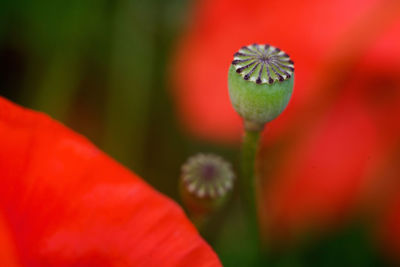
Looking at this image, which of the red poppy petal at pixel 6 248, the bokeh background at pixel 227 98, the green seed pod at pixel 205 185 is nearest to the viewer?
the red poppy petal at pixel 6 248

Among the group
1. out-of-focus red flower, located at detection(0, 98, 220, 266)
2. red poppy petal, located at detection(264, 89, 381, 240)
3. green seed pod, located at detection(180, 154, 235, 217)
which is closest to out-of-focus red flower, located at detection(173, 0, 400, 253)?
red poppy petal, located at detection(264, 89, 381, 240)

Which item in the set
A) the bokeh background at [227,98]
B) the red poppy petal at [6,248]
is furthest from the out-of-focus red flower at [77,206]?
the bokeh background at [227,98]

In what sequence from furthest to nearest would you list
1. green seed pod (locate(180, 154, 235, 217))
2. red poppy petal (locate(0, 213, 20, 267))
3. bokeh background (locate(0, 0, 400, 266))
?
bokeh background (locate(0, 0, 400, 266))
green seed pod (locate(180, 154, 235, 217))
red poppy petal (locate(0, 213, 20, 267))

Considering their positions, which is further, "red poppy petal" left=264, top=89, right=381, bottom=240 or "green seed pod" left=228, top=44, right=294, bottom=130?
"red poppy petal" left=264, top=89, right=381, bottom=240

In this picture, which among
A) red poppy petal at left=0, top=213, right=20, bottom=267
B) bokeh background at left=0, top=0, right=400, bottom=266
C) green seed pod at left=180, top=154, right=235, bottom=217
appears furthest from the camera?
bokeh background at left=0, top=0, right=400, bottom=266

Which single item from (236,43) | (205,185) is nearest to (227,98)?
(236,43)

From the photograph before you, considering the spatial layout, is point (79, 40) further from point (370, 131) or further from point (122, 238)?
point (122, 238)

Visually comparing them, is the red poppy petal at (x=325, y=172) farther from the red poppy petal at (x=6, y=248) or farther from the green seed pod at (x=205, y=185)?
the red poppy petal at (x=6, y=248)

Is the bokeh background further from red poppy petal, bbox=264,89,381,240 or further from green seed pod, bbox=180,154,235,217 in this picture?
green seed pod, bbox=180,154,235,217

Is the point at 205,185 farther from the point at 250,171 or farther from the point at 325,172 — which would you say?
the point at 325,172
